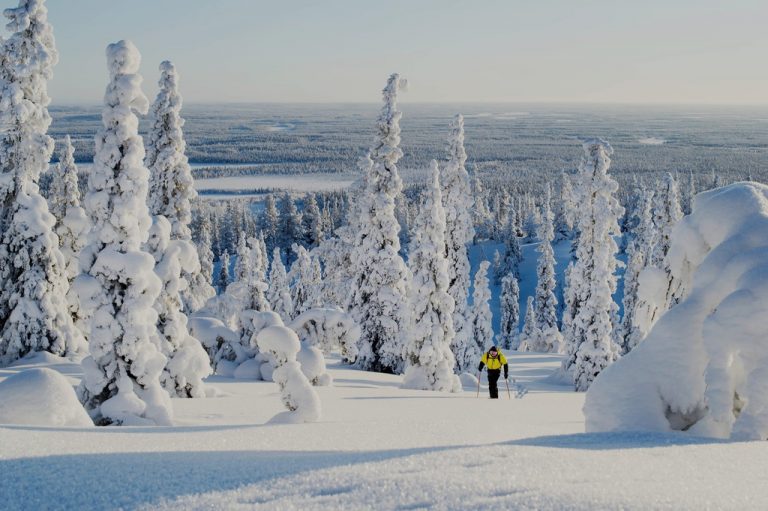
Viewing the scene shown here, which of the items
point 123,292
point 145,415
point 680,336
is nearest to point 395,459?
point 680,336

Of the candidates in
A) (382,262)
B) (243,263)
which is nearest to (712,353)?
(382,262)

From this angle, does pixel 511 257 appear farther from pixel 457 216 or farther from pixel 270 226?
pixel 457 216

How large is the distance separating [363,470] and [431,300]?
68.3ft

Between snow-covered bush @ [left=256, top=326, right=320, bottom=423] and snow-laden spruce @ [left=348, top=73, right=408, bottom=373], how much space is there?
18.2 metres

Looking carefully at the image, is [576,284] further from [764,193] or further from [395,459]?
[395,459]

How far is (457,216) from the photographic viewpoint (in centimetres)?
3525

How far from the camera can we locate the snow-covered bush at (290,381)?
10.8 meters

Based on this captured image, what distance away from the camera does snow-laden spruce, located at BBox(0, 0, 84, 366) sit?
20.6m

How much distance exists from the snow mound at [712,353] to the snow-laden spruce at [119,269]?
7.78 metres

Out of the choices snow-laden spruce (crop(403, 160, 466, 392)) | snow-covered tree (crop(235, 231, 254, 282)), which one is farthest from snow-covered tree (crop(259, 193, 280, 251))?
snow-laden spruce (crop(403, 160, 466, 392))

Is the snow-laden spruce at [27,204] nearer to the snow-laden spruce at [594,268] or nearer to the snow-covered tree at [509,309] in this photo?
the snow-laden spruce at [594,268]

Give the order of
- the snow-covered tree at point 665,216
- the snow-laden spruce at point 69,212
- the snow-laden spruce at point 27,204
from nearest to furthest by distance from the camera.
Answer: the snow-laden spruce at point 27,204 → the snow-laden spruce at point 69,212 → the snow-covered tree at point 665,216

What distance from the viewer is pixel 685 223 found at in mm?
10359

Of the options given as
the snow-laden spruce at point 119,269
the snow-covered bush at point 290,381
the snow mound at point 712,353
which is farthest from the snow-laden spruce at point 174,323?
the snow mound at point 712,353
